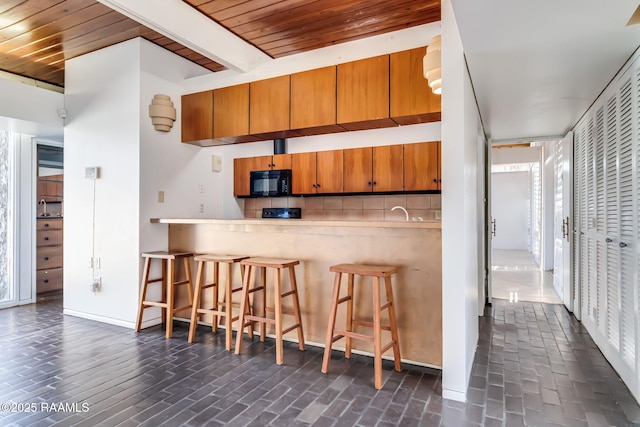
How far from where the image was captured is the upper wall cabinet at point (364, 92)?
3.24 metres

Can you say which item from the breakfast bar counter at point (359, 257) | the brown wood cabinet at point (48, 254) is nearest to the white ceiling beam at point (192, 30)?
the breakfast bar counter at point (359, 257)

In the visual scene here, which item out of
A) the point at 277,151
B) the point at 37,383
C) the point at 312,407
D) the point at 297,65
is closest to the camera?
the point at 312,407

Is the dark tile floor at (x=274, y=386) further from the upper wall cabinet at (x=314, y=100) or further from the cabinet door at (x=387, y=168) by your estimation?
the upper wall cabinet at (x=314, y=100)

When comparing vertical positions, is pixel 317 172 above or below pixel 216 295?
above

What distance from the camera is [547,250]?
24.5 feet

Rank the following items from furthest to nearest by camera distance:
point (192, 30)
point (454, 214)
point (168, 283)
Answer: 1. point (168, 283)
2. point (192, 30)
3. point (454, 214)

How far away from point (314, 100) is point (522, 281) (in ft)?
16.6

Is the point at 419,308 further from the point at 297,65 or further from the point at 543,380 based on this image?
the point at 297,65

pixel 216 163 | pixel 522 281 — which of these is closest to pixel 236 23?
pixel 216 163

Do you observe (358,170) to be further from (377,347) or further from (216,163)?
(377,347)

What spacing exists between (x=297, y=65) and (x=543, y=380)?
3381mm

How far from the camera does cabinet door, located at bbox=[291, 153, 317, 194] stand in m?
4.77

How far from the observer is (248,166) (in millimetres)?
5125

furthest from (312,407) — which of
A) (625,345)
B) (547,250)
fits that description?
(547,250)
